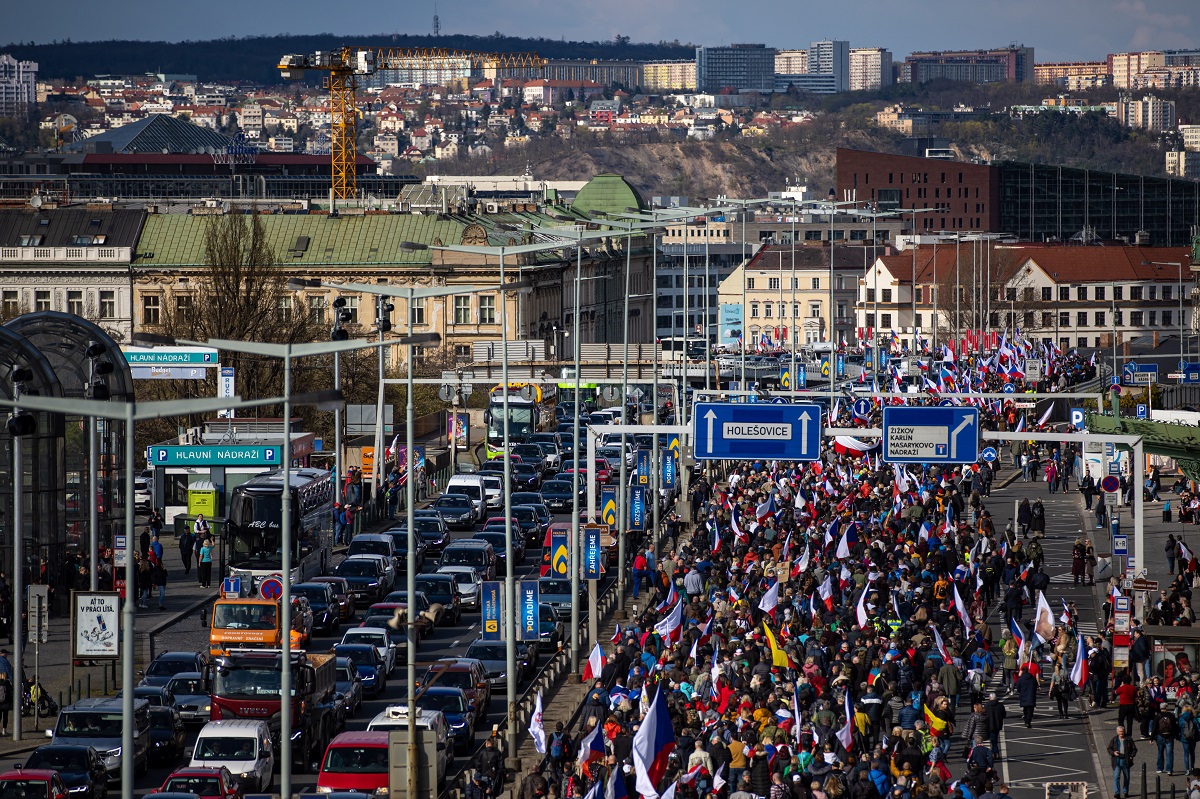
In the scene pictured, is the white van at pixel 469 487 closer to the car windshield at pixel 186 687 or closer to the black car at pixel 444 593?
the black car at pixel 444 593

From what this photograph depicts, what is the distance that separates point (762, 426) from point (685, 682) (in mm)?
7091

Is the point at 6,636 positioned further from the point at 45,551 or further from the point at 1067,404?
the point at 1067,404

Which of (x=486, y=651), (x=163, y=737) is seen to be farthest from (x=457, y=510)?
(x=163, y=737)

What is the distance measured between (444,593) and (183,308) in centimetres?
4201

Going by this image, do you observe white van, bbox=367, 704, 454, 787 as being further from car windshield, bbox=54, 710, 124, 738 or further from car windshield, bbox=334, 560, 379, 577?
car windshield, bbox=334, 560, 379, 577

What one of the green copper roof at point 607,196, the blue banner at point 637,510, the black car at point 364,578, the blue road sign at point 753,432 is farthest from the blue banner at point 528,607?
the green copper roof at point 607,196

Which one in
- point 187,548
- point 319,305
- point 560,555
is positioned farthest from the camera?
point 319,305

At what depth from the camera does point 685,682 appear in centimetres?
3291

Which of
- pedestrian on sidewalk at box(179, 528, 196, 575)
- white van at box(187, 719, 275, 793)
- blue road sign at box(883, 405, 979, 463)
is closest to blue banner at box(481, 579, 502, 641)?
blue road sign at box(883, 405, 979, 463)

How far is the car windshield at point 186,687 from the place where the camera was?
35312mm

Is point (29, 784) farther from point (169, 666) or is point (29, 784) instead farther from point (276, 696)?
point (169, 666)

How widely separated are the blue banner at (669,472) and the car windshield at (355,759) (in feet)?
127

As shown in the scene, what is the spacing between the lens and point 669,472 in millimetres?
69500

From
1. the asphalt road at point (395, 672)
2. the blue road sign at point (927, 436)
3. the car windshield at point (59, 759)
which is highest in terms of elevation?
the blue road sign at point (927, 436)
